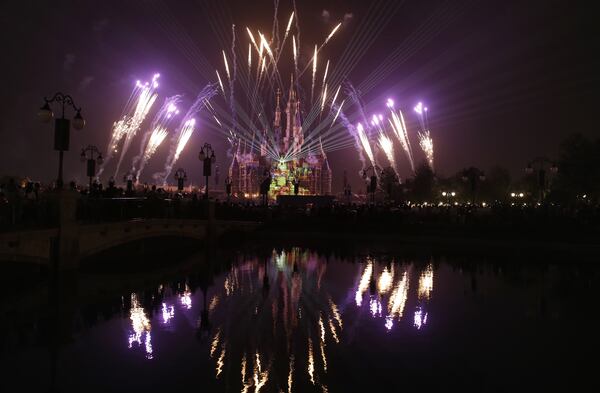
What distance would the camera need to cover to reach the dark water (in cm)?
779

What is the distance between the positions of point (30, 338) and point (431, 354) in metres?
7.85

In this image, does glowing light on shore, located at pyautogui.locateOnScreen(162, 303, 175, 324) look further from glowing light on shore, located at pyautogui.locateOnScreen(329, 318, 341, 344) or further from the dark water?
glowing light on shore, located at pyautogui.locateOnScreen(329, 318, 341, 344)

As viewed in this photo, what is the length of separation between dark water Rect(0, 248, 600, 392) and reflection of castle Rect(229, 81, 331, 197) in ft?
328

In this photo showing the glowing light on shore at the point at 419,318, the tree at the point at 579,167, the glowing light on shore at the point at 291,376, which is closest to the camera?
the glowing light on shore at the point at 291,376

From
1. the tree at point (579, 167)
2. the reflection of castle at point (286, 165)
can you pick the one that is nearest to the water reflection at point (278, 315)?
the tree at point (579, 167)

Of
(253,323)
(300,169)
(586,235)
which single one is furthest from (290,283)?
(300,169)

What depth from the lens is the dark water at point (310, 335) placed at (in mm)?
7793

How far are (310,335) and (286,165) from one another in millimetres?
113549

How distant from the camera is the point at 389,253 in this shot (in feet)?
86.7

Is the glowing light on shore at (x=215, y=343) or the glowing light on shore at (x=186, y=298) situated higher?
the glowing light on shore at (x=215, y=343)

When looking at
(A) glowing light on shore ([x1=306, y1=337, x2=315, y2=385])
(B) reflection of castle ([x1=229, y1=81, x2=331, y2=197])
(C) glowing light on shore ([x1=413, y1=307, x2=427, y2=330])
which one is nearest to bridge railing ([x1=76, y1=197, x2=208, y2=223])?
(C) glowing light on shore ([x1=413, y1=307, x2=427, y2=330])

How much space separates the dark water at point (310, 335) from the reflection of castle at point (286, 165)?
9991 cm

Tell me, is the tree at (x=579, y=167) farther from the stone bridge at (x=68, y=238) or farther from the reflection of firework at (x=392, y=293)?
the stone bridge at (x=68, y=238)

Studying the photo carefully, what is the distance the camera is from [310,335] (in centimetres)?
1029
